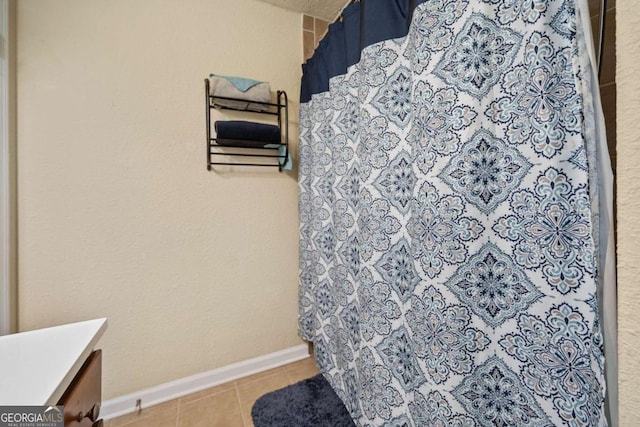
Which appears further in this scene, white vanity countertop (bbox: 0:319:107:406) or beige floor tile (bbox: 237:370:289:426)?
beige floor tile (bbox: 237:370:289:426)

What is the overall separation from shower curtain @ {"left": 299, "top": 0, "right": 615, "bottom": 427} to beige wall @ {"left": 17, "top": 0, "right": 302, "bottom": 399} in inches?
29.0

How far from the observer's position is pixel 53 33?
112cm

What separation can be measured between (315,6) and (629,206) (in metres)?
1.87

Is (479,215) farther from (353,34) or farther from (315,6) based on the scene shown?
(315,6)

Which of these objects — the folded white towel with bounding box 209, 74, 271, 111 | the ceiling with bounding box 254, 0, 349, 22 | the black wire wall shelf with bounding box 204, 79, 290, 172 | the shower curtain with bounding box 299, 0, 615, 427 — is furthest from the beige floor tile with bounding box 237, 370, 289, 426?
the ceiling with bounding box 254, 0, 349, 22

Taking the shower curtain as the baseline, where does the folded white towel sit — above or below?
above

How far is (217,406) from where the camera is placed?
129 cm

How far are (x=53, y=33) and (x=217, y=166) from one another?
90 cm

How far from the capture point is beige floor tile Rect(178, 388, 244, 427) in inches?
46.9

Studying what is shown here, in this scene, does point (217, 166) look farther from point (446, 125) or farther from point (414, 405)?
point (414, 405)

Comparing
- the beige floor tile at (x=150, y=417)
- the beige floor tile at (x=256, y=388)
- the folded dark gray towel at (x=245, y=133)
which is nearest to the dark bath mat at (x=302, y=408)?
Result: the beige floor tile at (x=256, y=388)

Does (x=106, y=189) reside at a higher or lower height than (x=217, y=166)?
lower

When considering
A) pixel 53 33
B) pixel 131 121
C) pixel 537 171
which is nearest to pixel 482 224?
pixel 537 171

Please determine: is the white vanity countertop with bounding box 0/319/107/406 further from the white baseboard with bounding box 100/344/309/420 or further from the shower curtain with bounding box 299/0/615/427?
the shower curtain with bounding box 299/0/615/427
